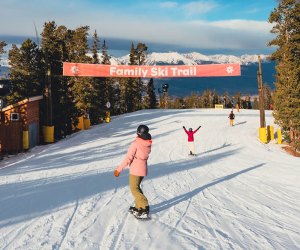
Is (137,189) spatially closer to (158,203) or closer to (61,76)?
(158,203)

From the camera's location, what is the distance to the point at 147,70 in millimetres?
27609

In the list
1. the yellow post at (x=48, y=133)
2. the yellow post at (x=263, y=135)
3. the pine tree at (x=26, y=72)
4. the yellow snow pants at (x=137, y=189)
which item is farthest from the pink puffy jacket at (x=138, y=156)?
the pine tree at (x=26, y=72)

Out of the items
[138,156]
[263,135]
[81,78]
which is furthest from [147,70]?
[138,156]

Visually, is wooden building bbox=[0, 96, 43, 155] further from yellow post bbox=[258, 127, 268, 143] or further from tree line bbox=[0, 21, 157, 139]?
yellow post bbox=[258, 127, 268, 143]

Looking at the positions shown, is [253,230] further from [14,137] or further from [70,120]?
[70,120]

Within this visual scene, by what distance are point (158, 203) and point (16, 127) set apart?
624 inches

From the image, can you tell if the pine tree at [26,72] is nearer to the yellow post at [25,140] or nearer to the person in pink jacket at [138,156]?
the yellow post at [25,140]

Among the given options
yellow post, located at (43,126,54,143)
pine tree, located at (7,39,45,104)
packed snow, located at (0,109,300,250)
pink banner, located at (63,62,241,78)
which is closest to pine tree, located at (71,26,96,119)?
pine tree, located at (7,39,45,104)

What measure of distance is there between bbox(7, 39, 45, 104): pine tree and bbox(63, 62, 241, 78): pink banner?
3451 millimetres

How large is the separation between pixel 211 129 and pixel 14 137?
53.2 ft

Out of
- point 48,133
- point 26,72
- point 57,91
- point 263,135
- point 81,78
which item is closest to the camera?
point 48,133

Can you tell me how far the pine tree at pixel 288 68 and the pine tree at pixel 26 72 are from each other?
19298 millimetres

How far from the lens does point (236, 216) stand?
26.6ft

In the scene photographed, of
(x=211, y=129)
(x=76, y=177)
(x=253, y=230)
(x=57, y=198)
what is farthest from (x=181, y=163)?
(x=211, y=129)
